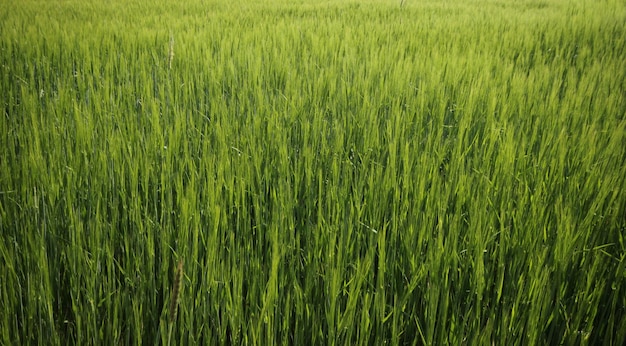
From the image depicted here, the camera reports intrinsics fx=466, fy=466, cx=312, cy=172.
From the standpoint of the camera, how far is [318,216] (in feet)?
2.68

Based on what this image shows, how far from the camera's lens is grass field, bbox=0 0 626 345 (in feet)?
2.21

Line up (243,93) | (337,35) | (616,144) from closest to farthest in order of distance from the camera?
(616,144) < (243,93) < (337,35)

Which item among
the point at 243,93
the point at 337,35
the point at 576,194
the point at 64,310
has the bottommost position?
the point at 64,310

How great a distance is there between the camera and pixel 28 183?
0.95m

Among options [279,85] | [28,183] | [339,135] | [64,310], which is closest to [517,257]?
[339,135]

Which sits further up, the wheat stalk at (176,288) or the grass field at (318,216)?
the wheat stalk at (176,288)

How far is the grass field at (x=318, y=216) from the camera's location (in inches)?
26.5

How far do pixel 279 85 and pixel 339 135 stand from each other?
2.38 feet

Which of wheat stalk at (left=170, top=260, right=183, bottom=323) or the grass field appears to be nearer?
wheat stalk at (left=170, top=260, right=183, bottom=323)

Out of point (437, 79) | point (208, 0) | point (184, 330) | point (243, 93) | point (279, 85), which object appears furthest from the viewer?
point (208, 0)

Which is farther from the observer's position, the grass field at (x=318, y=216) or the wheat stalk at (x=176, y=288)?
the grass field at (x=318, y=216)

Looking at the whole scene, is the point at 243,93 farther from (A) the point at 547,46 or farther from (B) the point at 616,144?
(A) the point at 547,46

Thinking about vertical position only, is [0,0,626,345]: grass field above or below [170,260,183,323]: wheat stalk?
below

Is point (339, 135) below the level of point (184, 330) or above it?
above
